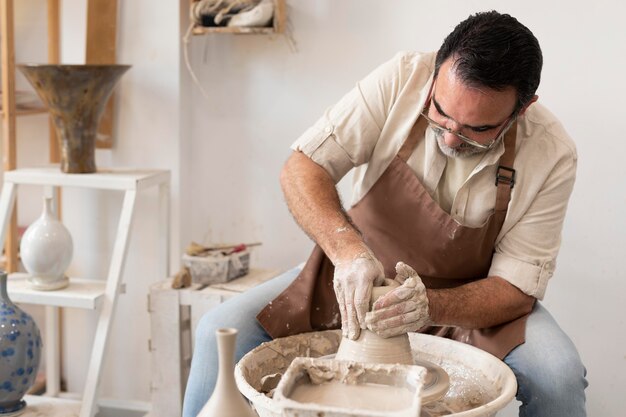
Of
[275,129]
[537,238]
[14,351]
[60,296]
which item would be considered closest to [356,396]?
[537,238]

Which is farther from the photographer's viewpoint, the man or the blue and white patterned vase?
the blue and white patterned vase

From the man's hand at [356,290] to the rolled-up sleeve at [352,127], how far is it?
1.51 feet

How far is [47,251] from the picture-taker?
255 cm

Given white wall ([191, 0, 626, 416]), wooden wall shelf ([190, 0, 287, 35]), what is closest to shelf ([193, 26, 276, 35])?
wooden wall shelf ([190, 0, 287, 35])

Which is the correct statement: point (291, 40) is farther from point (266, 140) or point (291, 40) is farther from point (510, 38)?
point (510, 38)

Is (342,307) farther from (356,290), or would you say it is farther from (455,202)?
(455,202)

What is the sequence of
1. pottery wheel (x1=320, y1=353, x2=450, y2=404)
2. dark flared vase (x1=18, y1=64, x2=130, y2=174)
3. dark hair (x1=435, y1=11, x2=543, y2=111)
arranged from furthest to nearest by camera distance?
dark flared vase (x1=18, y1=64, x2=130, y2=174) → dark hair (x1=435, y1=11, x2=543, y2=111) → pottery wheel (x1=320, y1=353, x2=450, y2=404)

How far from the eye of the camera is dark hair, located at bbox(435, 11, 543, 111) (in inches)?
71.4

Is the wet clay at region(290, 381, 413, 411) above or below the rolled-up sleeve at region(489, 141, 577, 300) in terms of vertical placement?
below

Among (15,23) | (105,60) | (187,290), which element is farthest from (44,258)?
(15,23)

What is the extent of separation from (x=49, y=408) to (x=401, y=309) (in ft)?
4.61

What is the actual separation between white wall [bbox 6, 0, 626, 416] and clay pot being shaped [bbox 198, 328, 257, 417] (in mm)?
1604

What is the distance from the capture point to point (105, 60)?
9.33 feet

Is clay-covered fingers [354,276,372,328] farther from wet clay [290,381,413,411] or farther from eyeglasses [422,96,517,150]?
eyeglasses [422,96,517,150]
